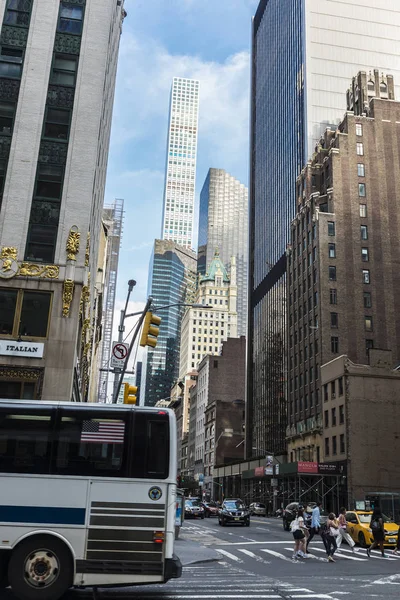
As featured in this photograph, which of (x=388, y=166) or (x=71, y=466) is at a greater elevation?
(x=388, y=166)

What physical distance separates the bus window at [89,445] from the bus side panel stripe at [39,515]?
0.71m

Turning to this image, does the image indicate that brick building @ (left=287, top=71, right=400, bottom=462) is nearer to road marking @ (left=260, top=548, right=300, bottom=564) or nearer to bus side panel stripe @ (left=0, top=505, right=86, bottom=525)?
road marking @ (left=260, top=548, right=300, bottom=564)

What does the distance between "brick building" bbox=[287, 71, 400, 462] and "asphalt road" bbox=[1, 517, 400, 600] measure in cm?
4830

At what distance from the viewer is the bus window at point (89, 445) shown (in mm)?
11883

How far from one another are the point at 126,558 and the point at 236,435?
126m

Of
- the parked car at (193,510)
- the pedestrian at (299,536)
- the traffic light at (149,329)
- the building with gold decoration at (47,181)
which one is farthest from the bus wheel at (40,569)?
the parked car at (193,510)

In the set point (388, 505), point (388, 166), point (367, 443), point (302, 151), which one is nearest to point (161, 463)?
point (388, 505)

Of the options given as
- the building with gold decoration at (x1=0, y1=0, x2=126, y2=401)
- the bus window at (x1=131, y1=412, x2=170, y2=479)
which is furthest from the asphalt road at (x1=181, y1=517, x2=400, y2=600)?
the building with gold decoration at (x1=0, y1=0, x2=126, y2=401)

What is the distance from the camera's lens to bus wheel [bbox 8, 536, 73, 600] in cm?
1126

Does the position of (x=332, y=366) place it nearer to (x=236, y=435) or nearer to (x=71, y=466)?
(x=71, y=466)

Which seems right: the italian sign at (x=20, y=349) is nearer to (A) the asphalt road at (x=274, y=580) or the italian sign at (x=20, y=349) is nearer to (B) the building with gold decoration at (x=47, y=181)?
(B) the building with gold decoration at (x=47, y=181)

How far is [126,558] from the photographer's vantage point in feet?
38.0

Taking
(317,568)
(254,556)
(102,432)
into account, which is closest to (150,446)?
(102,432)

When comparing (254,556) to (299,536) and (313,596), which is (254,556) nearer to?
(299,536)
